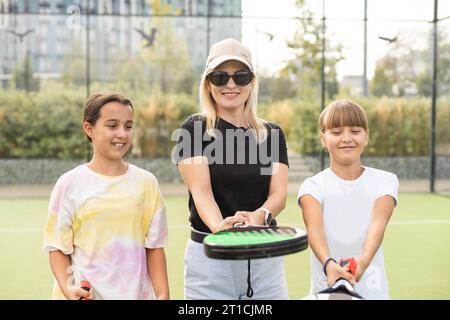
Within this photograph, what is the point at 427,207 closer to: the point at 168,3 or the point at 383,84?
the point at 383,84

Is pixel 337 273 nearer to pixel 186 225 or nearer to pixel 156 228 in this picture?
pixel 156 228

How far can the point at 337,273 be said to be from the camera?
1782 mm

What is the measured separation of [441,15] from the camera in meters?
10.7

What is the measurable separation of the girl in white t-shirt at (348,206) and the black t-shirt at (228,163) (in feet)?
0.55

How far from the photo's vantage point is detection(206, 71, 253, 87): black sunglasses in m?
2.11

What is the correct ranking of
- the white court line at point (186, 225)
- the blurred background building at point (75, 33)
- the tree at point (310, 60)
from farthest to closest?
the blurred background building at point (75, 33)
the tree at point (310, 60)
the white court line at point (186, 225)

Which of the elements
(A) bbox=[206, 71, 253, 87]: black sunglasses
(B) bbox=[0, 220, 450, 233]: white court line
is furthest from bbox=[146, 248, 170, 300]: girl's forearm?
(B) bbox=[0, 220, 450, 233]: white court line

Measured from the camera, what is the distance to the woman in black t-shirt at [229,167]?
2070 mm

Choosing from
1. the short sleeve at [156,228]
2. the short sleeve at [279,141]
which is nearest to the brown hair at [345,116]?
the short sleeve at [279,141]

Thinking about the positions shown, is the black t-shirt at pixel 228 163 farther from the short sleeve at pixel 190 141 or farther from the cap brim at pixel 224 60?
the cap brim at pixel 224 60

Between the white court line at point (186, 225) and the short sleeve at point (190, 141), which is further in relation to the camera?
the white court line at point (186, 225)

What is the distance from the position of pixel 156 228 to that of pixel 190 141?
32cm

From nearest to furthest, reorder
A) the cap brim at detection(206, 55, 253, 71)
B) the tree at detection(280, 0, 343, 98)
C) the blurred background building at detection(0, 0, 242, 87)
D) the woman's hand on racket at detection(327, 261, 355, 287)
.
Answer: the woman's hand on racket at detection(327, 261, 355, 287), the cap brim at detection(206, 55, 253, 71), the tree at detection(280, 0, 343, 98), the blurred background building at detection(0, 0, 242, 87)

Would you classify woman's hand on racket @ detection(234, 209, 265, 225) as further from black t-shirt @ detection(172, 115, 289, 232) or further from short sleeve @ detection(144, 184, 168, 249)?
short sleeve @ detection(144, 184, 168, 249)
